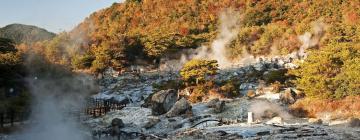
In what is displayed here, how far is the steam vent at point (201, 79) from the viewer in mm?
24438

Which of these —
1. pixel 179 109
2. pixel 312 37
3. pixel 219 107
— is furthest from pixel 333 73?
pixel 312 37

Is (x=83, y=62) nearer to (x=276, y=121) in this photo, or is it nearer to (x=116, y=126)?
(x=116, y=126)

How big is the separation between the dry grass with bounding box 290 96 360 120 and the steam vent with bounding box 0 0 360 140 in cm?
6

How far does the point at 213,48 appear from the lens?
60156 millimetres

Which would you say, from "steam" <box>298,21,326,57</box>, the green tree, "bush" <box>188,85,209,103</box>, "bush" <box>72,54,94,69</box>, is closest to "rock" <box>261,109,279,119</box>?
"bush" <box>188,85,209,103</box>

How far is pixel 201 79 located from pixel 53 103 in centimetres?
1203


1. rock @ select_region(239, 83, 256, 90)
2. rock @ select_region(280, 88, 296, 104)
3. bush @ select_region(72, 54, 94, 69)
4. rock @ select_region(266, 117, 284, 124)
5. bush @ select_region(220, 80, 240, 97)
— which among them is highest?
bush @ select_region(72, 54, 94, 69)

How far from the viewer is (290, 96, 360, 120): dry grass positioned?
23.4 metres

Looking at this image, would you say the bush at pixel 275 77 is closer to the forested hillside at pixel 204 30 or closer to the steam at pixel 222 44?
the forested hillside at pixel 204 30

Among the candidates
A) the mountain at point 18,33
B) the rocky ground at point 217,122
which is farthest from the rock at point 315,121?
the mountain at point 18,33

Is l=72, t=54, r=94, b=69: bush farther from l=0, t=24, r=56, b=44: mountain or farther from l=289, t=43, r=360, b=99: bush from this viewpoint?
l=289, t=43, r=360, b=99: bush

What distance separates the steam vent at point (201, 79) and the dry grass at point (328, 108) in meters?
0.06

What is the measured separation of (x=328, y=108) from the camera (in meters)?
24.6

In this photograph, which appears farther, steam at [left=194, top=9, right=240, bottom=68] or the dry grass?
steam at [left=194, top=9, right=240, bottom=68]
